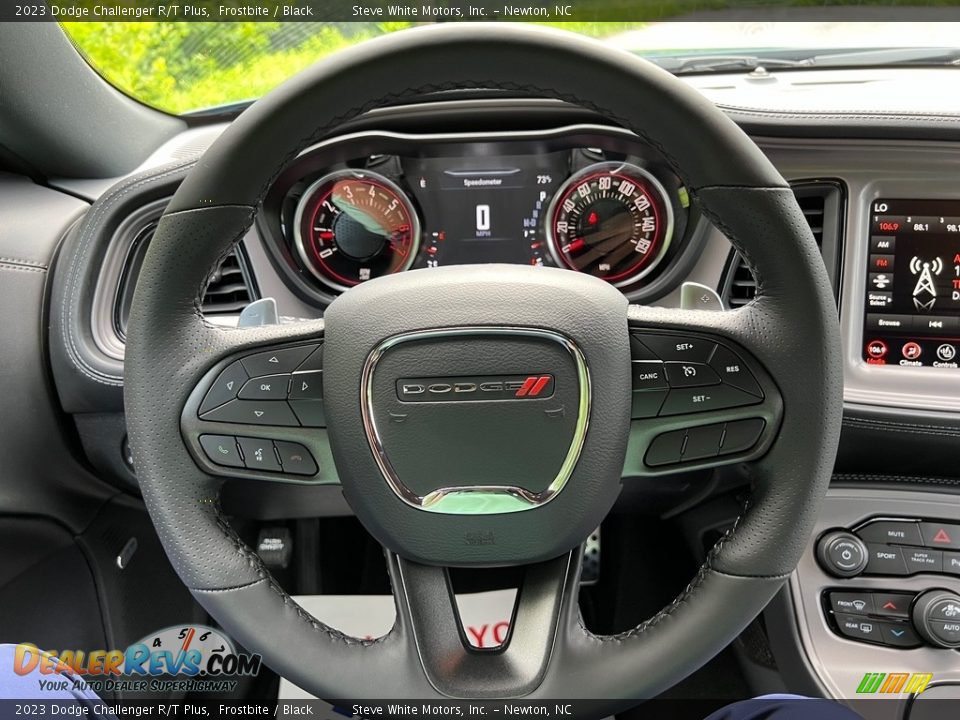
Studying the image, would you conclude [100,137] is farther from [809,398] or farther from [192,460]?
[809,398]

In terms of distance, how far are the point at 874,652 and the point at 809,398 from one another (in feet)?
2.36

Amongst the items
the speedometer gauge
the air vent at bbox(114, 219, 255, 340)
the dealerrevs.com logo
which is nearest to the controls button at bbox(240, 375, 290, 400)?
the air vent at bbox(114, 219, 255, 340)

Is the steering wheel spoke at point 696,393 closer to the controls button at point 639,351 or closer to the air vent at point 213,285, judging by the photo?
the controls button at point 639,351

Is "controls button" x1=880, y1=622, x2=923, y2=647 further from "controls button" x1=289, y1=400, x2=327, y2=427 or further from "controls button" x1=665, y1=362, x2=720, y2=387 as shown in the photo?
"controls button" x1=289, y1=400, x2=327, y2=427

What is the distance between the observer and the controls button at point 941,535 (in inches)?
54.8

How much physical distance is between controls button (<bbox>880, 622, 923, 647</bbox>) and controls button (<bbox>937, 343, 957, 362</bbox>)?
0.47 meters

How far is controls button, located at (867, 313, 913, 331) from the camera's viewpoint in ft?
4.72

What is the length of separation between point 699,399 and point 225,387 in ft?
1.73

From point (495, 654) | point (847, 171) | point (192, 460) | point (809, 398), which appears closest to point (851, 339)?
point (847, 171)

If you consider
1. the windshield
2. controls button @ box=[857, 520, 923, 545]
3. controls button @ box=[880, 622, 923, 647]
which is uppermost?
the windshield

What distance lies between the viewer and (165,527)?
2.87 feet

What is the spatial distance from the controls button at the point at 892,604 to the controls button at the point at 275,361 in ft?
3.48

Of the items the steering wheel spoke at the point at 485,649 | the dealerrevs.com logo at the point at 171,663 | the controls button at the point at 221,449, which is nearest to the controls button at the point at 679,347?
the steering wheel spoke at the point at 485,649

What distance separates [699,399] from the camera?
0.89 meters
